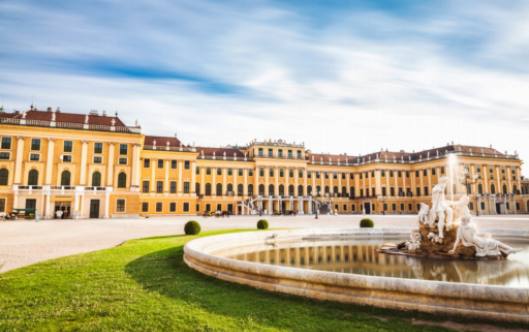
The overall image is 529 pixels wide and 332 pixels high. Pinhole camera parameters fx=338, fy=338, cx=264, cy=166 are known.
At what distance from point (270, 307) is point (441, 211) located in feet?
24.9

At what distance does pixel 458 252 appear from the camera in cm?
973

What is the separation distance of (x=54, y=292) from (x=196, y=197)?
5168 cm

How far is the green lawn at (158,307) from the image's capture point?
15.1 ft

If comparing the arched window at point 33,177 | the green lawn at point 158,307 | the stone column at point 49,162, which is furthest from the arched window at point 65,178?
the green lawn at point 158,307

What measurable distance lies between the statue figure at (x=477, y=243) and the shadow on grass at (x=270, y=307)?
6066 mm

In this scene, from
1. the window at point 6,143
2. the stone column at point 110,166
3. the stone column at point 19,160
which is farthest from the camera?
the stone column at point 110,166

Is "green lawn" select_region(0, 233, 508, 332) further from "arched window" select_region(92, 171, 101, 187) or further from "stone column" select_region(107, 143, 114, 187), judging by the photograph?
"arched window" select_region(92, 171, 101, 187)

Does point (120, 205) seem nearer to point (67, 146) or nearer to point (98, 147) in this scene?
point (98, 147)

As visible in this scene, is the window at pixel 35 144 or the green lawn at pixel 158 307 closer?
the green lawn at pixel 158 307

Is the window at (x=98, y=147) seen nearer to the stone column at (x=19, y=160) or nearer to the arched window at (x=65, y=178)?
the arched window at (x=65, y=178)

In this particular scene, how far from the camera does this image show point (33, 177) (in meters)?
41.9

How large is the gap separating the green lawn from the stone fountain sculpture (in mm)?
6241

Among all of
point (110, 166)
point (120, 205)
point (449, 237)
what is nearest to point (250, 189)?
point (120, 205)

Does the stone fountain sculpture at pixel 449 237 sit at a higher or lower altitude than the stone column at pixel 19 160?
lower
